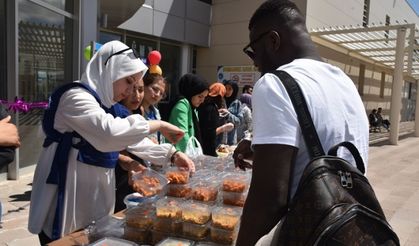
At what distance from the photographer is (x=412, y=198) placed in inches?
228

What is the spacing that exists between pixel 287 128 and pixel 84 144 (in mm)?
1153

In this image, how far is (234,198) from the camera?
76.2 inches

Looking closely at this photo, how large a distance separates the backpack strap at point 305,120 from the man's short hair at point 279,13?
10.8 inches

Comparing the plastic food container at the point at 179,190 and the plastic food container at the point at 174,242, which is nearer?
the plastic food container at the point at 174,242

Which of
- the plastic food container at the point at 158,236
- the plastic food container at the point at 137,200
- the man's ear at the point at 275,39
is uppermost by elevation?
the man's ear at the point at 275,39

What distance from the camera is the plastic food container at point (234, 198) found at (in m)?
1.92

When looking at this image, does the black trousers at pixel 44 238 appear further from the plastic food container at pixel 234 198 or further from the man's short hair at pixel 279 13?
the man's short hair at pixel 279 13

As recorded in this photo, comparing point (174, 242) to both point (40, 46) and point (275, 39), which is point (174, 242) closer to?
point (275, 39)

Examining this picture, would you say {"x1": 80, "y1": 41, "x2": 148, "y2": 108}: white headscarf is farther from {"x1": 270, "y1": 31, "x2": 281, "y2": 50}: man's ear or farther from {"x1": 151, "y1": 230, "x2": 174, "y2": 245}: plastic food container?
{"x1": 270, "y1": 31, "x2": 281, "y2": 50}: man's ear

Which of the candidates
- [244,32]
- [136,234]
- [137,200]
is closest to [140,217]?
[136,234]

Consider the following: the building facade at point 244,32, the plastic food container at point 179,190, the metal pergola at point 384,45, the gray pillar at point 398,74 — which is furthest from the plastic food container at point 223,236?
the gray pillar at point 398,74

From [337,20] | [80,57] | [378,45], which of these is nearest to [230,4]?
[337,20]

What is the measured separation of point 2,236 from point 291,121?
3658 mm

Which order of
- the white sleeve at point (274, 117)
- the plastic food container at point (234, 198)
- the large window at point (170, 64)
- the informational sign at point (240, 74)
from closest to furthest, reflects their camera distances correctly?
the white sleeve at point (274, 117) → the plastic food container at point (234, 198) → the large window at point (170, 64) → the informational sign at point (240, 74)
